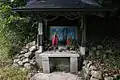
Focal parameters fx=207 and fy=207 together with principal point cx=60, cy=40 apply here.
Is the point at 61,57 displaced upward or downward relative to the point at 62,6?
downward

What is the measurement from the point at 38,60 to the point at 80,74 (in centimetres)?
181

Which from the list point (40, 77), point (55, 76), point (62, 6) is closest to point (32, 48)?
point (40, 77)

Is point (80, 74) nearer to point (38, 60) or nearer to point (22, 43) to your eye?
point (38, 60)

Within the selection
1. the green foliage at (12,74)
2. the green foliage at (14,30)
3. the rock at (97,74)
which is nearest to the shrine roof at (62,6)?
the green foliage at (14,30)

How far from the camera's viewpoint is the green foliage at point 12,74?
22.7ft

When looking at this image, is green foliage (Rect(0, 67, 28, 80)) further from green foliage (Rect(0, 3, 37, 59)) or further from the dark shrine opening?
the dark shrine opening

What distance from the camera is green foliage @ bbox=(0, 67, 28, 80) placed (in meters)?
6.91

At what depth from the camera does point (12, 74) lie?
7.18 m

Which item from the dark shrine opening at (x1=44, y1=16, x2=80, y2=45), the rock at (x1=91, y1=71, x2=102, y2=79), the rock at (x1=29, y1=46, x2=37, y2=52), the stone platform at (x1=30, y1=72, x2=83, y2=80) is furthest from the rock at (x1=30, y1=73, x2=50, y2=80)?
the dark shrine opening at (x1=44, y1=16, x2=80, y2=45)

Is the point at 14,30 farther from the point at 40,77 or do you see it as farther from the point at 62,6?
the point at 40,77

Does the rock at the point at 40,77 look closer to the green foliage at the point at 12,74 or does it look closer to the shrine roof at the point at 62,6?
the green foliage at the point at 12,74

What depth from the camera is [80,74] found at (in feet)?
25.2

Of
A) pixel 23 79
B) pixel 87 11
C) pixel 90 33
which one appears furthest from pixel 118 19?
pixel 23 79

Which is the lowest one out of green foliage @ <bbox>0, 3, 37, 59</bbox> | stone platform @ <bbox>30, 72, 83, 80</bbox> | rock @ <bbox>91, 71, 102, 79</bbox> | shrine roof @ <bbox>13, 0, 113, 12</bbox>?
stone platform @ <bbox>30, 72, 83, 80</bbox>
